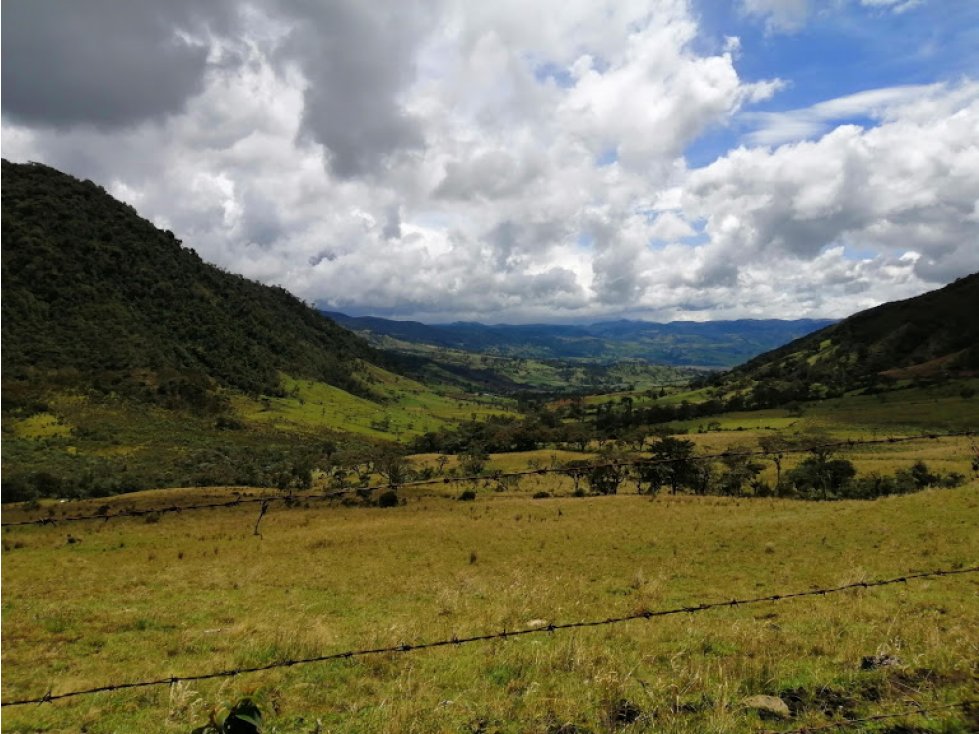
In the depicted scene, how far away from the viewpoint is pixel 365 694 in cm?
892

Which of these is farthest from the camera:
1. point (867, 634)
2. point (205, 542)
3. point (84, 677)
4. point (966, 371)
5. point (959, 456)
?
point (966, 371)

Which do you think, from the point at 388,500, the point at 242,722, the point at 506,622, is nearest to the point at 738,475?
the point at 388,500

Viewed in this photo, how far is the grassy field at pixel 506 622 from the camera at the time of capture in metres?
7.81

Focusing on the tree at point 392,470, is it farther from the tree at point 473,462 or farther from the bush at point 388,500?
the bush at point 388,500

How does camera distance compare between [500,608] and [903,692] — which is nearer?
[903,692]

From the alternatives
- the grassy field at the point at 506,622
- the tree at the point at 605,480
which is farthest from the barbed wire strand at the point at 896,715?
the tree at the point at 605,480

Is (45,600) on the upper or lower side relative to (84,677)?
lower

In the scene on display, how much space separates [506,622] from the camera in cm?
1429

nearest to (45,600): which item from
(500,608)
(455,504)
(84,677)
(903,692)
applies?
(84,677)

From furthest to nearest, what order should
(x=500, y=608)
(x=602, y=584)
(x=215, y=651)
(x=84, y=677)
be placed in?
1. (x=602, y=584)
2. (x=500, y=608)
3. (x=215, y=651)
4. (x=84, y=677)

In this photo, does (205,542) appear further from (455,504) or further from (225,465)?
(225,465)

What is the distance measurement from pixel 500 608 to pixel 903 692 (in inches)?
419

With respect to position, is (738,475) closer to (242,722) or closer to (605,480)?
(605,480)

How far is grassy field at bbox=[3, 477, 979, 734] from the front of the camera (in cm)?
781
